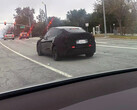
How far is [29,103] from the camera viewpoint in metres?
2.20

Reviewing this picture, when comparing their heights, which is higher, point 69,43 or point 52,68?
point 69,43

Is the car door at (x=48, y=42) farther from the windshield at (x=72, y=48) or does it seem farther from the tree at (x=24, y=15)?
the tree at (x=24, y=15)

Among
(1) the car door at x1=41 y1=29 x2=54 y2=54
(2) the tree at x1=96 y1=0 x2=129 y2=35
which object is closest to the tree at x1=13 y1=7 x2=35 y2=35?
(2) the tree at x1=96 y1=0 x2=129 y2=35

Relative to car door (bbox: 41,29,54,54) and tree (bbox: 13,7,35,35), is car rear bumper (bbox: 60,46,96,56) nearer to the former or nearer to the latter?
car door (bbox: 41,29,54,54)

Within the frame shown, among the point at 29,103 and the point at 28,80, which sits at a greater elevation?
the point at 29,103

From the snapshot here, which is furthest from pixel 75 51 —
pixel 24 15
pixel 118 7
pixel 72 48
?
pixel 24 15

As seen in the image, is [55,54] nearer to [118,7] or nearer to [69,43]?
[69,43]

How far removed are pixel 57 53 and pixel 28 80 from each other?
331 cm

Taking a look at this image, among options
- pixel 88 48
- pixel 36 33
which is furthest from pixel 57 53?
pixel 36 33

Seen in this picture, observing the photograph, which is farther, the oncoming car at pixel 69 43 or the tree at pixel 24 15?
the tree at pixel 24 15

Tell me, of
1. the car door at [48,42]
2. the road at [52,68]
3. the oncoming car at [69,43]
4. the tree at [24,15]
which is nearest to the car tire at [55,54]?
the oncoming car at [69,43]

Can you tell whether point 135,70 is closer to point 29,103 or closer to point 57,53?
point 29,103

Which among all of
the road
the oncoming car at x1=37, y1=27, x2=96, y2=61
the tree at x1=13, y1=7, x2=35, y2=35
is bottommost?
the road

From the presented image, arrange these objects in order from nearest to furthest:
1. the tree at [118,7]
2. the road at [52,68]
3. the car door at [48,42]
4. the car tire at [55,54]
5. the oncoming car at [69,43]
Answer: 1. the road at [52,68]
2. the oncoming car at [69,43]
3. the car tire at [55,54]
4. the car door at [48,42]
5. the tree at [118,7]
